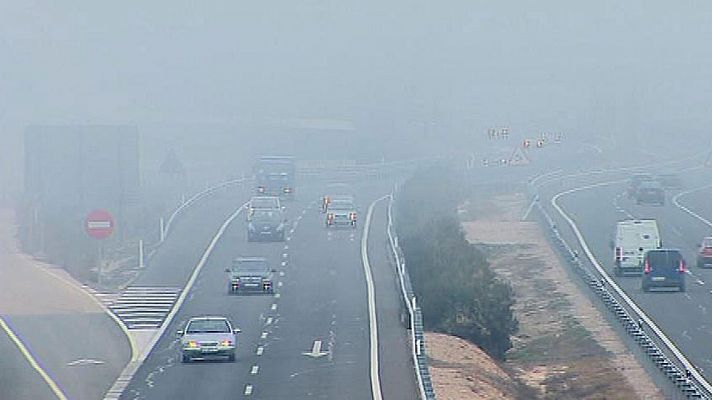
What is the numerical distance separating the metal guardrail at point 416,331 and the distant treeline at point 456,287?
54 centimetres

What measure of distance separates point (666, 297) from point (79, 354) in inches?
778

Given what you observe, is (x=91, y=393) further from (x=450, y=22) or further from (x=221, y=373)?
(x=450, y=22)

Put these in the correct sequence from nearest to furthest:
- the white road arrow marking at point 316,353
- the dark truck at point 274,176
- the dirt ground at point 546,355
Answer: the dirt ground at point 546,355 → the white road arrow marking at point 316,353 → the dark truck at point 274,176

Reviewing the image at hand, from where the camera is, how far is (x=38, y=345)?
140 ft

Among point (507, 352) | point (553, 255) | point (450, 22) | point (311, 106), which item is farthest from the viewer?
point (450, 22)

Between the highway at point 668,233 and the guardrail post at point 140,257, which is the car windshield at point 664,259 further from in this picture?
the guardrail post at point 140,257

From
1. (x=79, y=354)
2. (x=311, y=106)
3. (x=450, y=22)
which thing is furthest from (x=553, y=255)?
(x=450, y=22)

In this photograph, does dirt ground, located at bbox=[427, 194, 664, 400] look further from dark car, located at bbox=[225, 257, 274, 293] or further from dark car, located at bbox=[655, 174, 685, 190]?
dark car, located at bbox=[655, 174, 685, 190]

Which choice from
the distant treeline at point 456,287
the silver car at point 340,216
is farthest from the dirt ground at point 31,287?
the silver car at point 340,216

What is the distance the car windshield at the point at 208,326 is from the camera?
3919 cm

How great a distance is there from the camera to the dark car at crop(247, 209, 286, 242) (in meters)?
68.6

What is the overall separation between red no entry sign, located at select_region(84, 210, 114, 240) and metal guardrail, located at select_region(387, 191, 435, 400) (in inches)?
340

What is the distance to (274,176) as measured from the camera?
285 feet

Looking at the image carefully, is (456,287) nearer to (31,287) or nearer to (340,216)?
(31,287)
